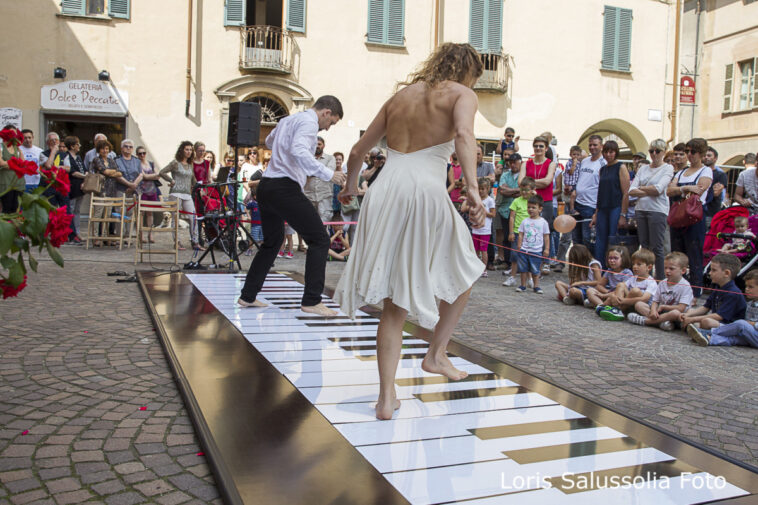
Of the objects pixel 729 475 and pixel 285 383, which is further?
pixel 285 383

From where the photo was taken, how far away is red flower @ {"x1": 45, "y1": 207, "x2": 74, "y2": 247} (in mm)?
2557

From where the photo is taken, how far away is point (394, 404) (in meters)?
3.50

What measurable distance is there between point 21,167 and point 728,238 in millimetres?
7625

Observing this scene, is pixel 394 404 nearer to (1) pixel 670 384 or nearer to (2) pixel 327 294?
(1) pixel 670 384

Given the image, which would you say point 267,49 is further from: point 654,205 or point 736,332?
point 736,332

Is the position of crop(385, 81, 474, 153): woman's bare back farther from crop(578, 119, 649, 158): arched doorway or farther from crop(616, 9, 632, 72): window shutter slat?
crop(616, 9, 632, 72): window shutter slat

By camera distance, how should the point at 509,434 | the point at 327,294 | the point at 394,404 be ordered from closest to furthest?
the point at 509,434
the point at 394,404
the point at 327,294

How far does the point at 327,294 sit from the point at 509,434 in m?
4.51

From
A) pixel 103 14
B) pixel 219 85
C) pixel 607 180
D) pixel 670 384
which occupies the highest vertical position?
pixel 103 14

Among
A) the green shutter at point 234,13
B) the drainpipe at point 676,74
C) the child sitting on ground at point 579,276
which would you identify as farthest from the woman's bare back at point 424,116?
the drainpipe at point 676,74

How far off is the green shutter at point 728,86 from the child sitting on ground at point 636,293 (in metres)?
20.4

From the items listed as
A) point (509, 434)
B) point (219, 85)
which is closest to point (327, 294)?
point (509, 434)

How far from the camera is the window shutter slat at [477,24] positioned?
21.4 meters

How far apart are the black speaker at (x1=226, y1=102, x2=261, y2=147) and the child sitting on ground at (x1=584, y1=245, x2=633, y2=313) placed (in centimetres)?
513
